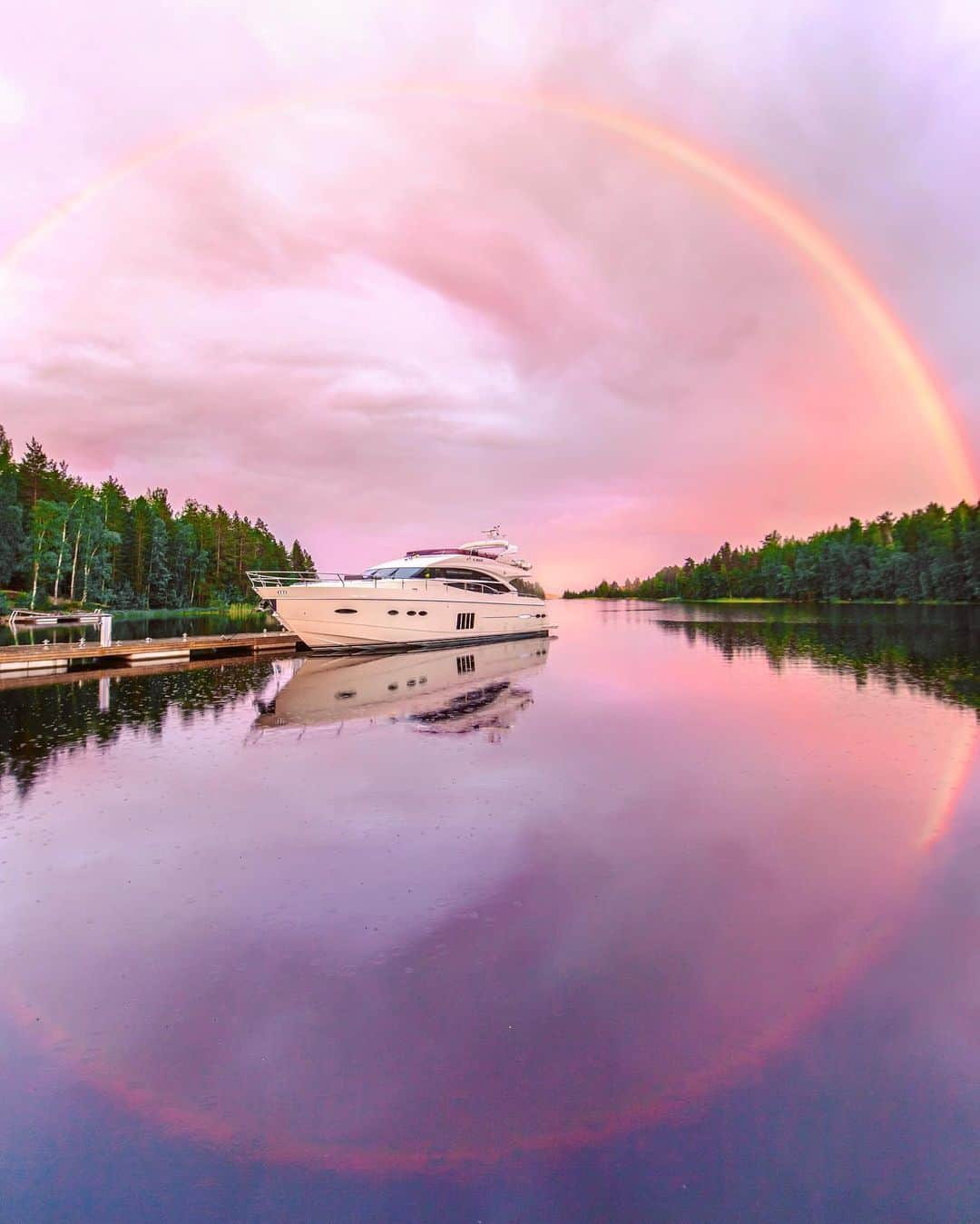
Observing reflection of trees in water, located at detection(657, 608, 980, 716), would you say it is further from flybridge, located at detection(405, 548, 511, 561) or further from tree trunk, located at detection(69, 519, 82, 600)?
tree trunk, located at detection(69, 519, 82, 600)

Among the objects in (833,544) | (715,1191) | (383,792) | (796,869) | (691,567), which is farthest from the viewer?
(691,567)

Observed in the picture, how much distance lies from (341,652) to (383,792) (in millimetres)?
23859

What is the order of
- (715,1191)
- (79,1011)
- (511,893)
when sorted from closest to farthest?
(715,1191) → (79,1011) → (511,893)

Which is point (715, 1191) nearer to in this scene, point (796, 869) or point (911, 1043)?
point (911, 1043)

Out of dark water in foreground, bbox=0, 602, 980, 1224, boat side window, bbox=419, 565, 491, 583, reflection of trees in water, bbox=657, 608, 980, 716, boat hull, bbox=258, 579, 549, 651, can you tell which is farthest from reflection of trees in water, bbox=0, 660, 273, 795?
reflection of trees in water, bbox=657, 608, 980, 716

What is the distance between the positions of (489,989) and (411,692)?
55.9 feet

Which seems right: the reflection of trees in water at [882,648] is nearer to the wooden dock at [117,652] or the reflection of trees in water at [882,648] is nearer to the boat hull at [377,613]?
the boat hull at [377,613]

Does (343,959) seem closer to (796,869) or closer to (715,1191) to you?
(715,1191)

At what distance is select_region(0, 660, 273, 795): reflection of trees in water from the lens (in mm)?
13617

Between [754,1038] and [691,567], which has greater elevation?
[691,567]

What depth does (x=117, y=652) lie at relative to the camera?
27641 millimetres

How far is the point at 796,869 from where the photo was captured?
7.85 meters

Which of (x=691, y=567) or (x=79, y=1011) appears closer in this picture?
(x=79, y=1011)

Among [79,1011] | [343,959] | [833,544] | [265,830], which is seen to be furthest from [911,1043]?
[833,544]
